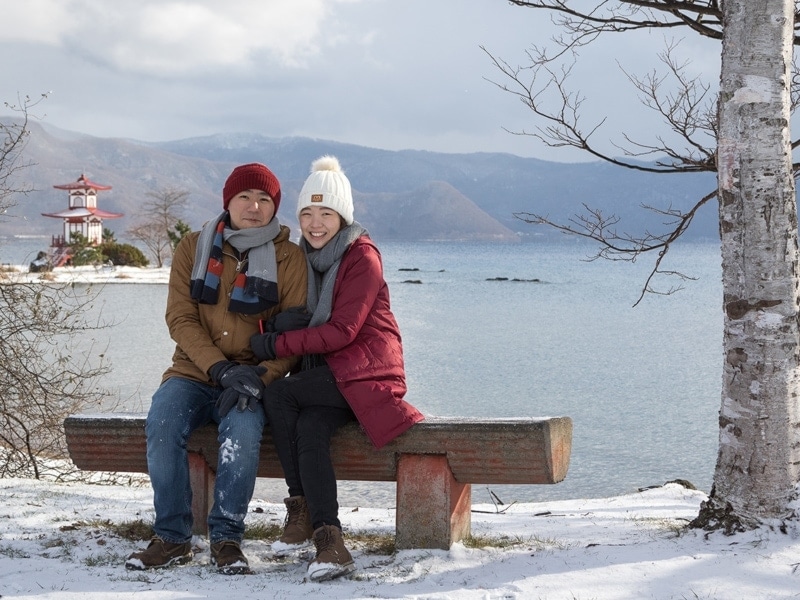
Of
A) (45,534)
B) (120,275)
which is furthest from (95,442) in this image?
(120,275)

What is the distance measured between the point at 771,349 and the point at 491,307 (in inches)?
1474

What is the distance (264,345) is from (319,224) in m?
0.67

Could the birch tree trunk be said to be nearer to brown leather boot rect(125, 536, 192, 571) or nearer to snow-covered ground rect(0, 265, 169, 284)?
brown leather boot rect(125, 536, 192, 571)

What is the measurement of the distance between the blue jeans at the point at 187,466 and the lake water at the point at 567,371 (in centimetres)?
523

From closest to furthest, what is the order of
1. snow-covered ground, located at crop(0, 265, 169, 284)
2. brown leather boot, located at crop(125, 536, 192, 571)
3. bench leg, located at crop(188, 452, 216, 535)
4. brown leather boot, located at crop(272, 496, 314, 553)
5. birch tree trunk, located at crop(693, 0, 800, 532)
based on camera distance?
brown leather boot, located at crop(125, 536, 192, 571) → birch tree trunk, located at crop(693, 0, 800, 532) → brown leather boot, located at crop(272, 496, 314, 553) → bench leg, located at crop(188, 452, 216, 535) → snow-covered ground, located at crop(0, 265, 169, 284)

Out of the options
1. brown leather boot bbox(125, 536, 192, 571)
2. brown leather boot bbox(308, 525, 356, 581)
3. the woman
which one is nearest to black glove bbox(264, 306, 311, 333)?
the woman

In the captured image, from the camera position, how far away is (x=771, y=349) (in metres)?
4.18

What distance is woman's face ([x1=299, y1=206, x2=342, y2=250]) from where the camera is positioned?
14.5 ft

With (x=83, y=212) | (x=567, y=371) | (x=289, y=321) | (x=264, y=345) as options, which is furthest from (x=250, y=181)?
(x=83, y=212)

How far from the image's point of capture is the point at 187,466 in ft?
13.6

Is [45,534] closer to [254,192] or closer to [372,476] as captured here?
[372,476]

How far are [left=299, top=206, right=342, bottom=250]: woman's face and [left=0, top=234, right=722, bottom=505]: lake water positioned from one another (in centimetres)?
525

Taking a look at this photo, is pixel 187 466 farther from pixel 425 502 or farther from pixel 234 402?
pixel 425 502

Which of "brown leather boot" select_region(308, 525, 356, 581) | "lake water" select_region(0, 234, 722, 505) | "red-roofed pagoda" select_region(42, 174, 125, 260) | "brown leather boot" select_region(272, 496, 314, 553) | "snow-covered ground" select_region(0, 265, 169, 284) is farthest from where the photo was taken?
"red-roofed pagoda" select_region(42, 174, 125, 260)
